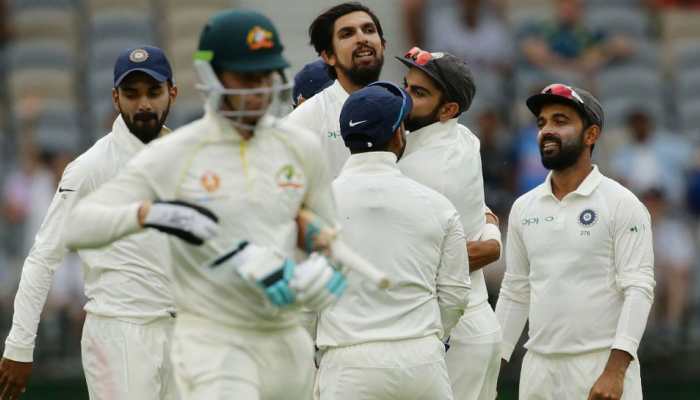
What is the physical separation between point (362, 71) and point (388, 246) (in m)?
1.48

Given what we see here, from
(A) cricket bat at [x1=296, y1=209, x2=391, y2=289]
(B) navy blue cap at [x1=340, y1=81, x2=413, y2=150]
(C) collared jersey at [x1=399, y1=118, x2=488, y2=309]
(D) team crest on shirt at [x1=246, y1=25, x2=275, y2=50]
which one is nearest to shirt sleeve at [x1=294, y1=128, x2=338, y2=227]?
(A) cricket bat at [x1=296, y1=209, x2=391, y2=289]

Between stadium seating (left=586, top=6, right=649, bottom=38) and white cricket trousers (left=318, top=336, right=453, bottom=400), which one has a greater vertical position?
stadium seating (left=586, top=6, right=649, bottom=38)

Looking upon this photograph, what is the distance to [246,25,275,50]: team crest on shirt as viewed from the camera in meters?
5.83

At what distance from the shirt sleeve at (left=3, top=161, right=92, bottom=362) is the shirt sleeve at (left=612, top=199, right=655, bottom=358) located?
2.58 meters

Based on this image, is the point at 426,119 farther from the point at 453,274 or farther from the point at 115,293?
the point at 115,293

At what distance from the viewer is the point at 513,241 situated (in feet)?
25.8

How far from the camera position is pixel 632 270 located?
7.34m

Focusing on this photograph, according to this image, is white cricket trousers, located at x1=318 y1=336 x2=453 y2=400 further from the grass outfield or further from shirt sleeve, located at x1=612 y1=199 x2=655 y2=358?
the grass outfield


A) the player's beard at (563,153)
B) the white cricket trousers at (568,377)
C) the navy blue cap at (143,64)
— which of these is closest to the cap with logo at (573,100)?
the player's beard at (563,153)

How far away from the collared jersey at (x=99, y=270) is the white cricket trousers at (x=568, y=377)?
5.96 ft

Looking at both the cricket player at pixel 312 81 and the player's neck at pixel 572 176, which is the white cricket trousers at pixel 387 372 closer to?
the player's neck at pixel 572 176

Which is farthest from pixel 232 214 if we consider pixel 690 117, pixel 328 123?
pixel 690 117

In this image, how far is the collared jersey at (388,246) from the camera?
21.7 feet

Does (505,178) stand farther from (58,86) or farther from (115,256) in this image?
(115,256)
